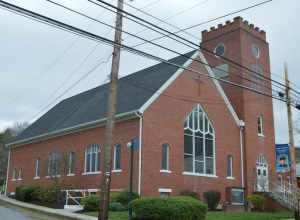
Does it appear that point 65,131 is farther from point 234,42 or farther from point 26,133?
point 234,42

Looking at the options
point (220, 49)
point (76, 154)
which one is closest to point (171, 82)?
point (76, 154)

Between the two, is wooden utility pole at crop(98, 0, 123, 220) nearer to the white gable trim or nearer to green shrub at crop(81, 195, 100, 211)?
the white gable trim

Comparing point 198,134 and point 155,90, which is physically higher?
point 155,90

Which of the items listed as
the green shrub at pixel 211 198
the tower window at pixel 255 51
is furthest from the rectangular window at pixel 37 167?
the tower window at pixel 255 51

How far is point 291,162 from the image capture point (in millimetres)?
23125

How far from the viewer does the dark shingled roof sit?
30078 mm

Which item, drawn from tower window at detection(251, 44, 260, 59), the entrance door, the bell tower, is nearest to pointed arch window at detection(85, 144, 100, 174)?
the bell tower

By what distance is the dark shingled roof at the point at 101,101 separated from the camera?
98.7 feet

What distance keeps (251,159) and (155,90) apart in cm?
1131

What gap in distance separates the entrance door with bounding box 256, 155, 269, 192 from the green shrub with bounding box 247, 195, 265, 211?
2.53 m

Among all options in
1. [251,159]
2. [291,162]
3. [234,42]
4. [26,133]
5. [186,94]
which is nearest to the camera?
[291,162]

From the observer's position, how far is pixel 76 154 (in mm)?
34125

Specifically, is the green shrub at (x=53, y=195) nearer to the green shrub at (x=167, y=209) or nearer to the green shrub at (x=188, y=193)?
the green shrub at (x=188, y=193)

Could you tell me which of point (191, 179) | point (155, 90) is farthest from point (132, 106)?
point (191, 179)
